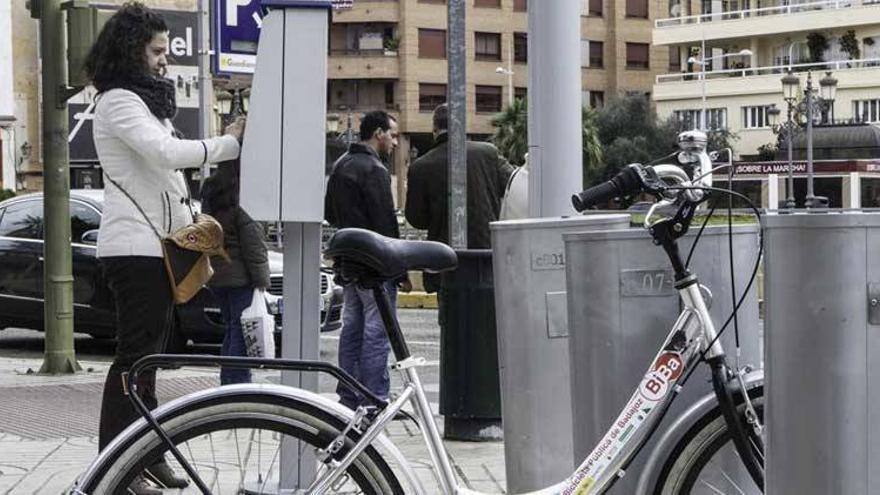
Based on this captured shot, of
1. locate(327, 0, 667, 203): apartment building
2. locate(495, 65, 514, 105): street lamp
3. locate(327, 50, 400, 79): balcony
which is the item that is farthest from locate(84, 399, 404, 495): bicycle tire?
locate(495, 65, 514, 105): street lamp

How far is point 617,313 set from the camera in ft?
15.5

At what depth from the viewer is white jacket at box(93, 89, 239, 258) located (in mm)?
5785

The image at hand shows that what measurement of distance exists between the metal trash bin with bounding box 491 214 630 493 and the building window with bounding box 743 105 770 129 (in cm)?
7924

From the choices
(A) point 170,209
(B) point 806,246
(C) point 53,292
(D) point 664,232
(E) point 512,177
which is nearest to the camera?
(B) point 806,246

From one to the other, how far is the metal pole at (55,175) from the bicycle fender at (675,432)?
7818 millimetres

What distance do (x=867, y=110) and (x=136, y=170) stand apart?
7757 cm

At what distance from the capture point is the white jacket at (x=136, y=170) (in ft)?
19.0

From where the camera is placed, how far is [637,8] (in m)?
93.1

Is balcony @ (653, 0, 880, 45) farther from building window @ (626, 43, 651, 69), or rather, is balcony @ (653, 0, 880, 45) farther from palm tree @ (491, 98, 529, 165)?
palm tree @ (491, 98, 529, 165)

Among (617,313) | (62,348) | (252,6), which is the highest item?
(252,6)

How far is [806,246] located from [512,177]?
6.52 metres

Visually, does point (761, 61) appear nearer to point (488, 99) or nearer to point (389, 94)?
point (488, 99)

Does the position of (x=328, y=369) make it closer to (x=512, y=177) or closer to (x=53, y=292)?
(x=512, y=177)

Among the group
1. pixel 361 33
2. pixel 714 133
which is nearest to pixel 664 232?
pixel 714 133
